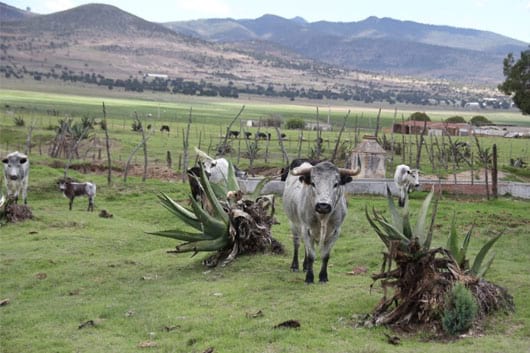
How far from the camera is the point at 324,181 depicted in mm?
11023

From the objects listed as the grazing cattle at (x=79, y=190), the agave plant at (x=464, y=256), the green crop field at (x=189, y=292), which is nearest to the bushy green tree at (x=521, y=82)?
the green crop field at (x=189, y=292)

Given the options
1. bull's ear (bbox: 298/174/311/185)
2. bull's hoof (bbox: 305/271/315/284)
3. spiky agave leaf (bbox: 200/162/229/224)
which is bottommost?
bull's hoof (bbox: 305/271/315/284)

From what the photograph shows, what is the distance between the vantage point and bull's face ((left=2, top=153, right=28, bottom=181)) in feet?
68.5

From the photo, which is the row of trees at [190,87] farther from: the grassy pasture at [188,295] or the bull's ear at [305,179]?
the bull's ear at [305,179]

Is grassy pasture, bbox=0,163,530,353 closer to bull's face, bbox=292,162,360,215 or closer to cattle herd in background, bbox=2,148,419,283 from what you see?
cattle herd in background, bbox=2,148,419,283

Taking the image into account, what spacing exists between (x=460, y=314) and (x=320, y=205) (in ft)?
9.42

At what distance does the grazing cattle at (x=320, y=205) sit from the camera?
11000mm

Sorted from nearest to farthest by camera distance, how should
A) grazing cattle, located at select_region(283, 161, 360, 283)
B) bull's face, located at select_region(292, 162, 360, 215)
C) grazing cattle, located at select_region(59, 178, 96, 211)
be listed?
bull's face, located at select_region(292, 162, 360, 215), grazing cattle, located at select_region(283, 161, 360, 283), grazing cattle, located at select_region(59, 178, 96, 211)

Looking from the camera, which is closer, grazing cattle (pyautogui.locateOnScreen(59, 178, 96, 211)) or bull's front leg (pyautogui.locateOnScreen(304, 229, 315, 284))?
bull's front leg (pyautogui.locateOnScreen(304, 229, 315, 284))

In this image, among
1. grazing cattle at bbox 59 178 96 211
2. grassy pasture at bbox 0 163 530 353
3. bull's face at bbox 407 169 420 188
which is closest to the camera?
grassy pasture at bbox 0 163 530 353

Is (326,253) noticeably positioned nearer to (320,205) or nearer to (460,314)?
(320,205)

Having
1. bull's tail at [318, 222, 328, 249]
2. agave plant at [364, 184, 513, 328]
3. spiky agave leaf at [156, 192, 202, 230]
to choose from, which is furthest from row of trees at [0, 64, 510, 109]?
agave plant at [364, 184, 513, 328]

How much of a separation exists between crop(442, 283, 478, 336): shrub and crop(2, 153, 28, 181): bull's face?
1538cm

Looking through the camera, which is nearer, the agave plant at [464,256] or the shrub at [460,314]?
the shrub at [460,314]
